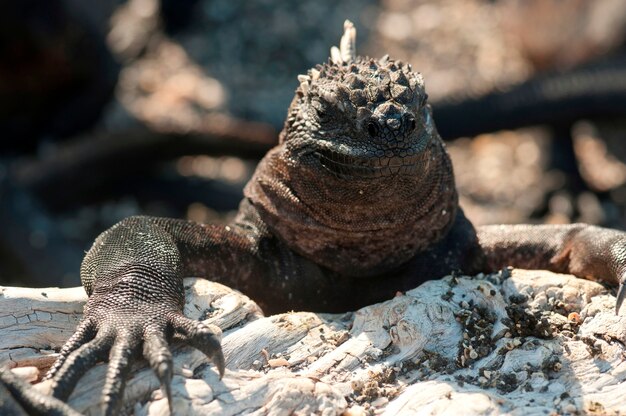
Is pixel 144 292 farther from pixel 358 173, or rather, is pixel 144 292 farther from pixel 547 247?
pixel 547 247

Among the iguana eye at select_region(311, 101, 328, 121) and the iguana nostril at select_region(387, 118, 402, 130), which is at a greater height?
the iguana eye at select_region(311, 101, 328, 121)

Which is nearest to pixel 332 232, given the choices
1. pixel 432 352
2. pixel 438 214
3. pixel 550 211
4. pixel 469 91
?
pixel 438 214

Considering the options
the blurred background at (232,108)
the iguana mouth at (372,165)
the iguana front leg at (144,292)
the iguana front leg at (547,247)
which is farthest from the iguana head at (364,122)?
the blurred background at (232,108)

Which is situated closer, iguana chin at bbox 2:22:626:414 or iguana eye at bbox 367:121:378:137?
iguana chin at bbox 2:22:626:414

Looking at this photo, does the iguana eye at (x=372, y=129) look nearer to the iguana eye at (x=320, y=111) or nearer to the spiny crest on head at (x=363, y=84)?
the spiny crest on head at (x=363, y=84)

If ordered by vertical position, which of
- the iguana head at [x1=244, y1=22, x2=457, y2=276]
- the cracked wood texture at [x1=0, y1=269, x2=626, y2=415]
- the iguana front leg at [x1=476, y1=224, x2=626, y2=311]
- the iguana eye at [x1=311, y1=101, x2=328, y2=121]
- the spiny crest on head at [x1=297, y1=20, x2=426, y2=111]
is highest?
the spiny crest on head at [x1=297, y1=20, x2=426, y2=111]

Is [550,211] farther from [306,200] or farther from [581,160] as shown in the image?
[306,200]

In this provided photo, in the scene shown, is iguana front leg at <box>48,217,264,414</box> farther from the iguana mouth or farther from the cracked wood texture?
the iguana mouth

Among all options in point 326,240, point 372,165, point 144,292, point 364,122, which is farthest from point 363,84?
point 144,292

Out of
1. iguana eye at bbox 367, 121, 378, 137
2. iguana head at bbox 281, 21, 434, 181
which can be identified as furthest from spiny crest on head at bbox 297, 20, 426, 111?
iguana eye at bbox 367, 121, 378, 137
